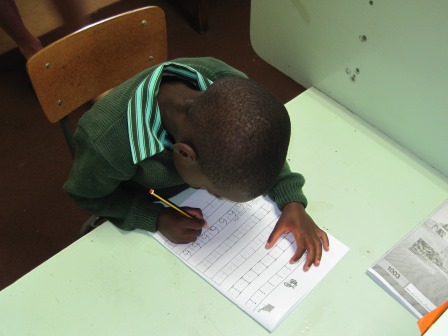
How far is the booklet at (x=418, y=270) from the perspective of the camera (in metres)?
0.83

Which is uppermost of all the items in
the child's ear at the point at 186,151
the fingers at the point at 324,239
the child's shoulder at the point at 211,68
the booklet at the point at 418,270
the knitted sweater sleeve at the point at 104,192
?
the child's ear at the point at 186,151

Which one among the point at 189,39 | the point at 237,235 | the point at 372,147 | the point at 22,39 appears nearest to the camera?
the point at 237,235

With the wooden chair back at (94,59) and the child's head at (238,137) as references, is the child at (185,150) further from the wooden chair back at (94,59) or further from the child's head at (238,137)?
the wooden chair back at (94,59)

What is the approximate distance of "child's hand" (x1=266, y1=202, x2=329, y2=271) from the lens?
2.91ft

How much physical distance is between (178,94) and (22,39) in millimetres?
1554

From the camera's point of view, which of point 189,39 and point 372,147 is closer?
point 372,147

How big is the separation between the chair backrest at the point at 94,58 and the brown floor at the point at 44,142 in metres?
0.80

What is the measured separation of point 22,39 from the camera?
203 cm

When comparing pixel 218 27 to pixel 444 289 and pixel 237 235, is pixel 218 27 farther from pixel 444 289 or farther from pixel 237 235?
pixel 444 289

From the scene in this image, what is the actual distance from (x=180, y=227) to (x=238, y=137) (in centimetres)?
33

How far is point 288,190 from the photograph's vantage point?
3.11 ft

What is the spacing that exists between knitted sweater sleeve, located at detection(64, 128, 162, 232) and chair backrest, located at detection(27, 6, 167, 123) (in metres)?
0.22

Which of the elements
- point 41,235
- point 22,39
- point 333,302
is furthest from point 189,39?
point 333,302

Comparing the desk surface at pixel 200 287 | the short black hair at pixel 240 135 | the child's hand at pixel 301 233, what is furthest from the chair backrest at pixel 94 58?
the child's hand at pixel 301 233
